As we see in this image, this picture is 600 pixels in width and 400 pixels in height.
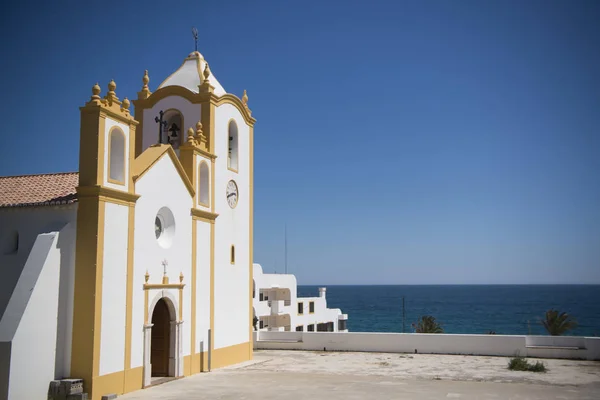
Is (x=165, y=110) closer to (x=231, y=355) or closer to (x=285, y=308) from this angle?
(x=231, y=355)

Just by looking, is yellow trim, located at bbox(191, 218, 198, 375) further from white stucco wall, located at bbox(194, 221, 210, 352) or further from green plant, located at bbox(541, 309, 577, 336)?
green plant, located at bbox(541, 309, 577, 336)

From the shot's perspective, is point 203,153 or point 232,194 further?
point 232,194

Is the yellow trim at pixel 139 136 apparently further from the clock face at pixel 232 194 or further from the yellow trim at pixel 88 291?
the yellow trim at pixel 88 291

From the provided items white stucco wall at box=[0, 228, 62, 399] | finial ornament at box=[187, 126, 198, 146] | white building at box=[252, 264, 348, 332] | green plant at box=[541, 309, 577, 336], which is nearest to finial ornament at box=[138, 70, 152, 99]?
finial ornament at box=[187, 126, 198, 146]

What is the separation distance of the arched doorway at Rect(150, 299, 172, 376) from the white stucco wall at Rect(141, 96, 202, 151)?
6.83 metres

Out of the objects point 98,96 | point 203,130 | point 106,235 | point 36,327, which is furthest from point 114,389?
point 203,130

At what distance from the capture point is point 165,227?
21.5 m

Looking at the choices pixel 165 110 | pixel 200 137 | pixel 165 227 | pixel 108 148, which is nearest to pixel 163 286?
pixel 165 227

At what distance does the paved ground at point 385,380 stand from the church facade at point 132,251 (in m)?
1.44

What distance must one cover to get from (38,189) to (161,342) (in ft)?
21.7

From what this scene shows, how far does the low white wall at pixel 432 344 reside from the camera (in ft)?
87.1

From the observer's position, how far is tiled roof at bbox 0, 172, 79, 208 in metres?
18.1

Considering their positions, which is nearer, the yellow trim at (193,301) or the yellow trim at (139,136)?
the yellow trim at (193,301)

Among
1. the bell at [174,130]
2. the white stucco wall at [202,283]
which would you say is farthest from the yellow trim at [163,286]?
the bell at [174,130]
